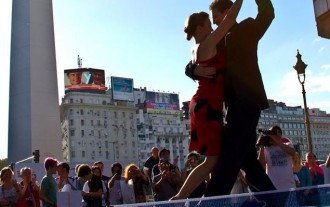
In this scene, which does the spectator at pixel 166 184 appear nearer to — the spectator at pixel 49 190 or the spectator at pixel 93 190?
the spectator at pixel 93 190

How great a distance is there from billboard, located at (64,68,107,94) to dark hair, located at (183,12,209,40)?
9478 centimetres

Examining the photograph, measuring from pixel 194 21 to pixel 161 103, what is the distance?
120 meters

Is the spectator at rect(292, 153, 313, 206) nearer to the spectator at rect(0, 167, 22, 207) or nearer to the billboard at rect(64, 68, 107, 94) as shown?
the spectator at rect(0, 167, 22, 207)

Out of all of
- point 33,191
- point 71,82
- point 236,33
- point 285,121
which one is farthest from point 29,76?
point 285,121

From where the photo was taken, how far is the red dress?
3.64 metres

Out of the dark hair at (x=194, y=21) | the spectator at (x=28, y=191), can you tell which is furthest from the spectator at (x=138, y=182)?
the dark hair at (x=194, y=21)

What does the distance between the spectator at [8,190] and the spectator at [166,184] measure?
2.11 meters

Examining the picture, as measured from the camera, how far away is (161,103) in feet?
407

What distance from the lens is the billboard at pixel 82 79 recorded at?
98875mm

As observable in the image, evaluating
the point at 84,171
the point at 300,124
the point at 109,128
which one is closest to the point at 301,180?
the point at 84,171

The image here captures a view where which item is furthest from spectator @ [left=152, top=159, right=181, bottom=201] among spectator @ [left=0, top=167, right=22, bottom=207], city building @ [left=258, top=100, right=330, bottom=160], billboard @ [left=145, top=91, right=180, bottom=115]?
city building @ [left=258, top=100, right=330, bottom=160]

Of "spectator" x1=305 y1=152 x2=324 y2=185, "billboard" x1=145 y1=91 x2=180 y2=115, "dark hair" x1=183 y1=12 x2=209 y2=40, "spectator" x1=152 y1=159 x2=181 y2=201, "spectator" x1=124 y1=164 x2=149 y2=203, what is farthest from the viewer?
"billboard" x1=145 y1=91 x2=180 y2=115

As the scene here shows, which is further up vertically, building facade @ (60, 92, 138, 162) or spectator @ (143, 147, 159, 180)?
building facade @ (60, 92, 138, 162)

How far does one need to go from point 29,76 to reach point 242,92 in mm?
30921
